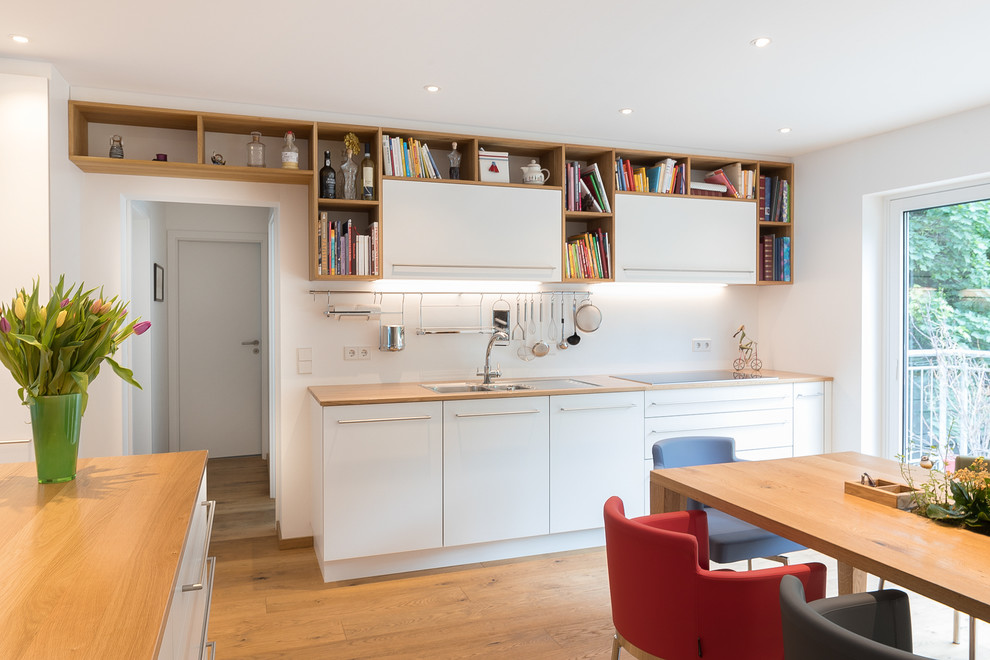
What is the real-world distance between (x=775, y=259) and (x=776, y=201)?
401 millimetres

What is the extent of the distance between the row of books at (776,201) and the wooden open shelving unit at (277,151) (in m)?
0.94

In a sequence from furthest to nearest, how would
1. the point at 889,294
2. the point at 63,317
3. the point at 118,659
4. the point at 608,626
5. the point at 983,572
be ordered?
the point at 889,294
the point at 608,626
the point at 63,317
the point at 983,572
the point at 118,659

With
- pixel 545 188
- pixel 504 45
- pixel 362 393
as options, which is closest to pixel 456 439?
pixel 362 393

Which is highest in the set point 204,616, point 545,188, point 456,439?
point 545,188

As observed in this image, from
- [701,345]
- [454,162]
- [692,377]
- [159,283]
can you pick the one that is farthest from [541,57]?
[159,283]

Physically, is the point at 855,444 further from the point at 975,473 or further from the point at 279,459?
the point at 279,459

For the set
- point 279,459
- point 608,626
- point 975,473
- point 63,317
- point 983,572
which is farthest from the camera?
point 279,459

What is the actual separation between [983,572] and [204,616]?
6.47ft

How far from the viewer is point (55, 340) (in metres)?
1.66

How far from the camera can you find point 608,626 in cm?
280

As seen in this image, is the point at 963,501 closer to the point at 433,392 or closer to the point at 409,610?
the point at 409,610

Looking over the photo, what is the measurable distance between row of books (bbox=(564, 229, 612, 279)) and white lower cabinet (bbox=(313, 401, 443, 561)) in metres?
1.28

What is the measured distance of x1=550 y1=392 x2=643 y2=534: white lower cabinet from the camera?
11.9 feet

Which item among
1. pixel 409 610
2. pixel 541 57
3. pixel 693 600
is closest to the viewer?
pixel 693 600
